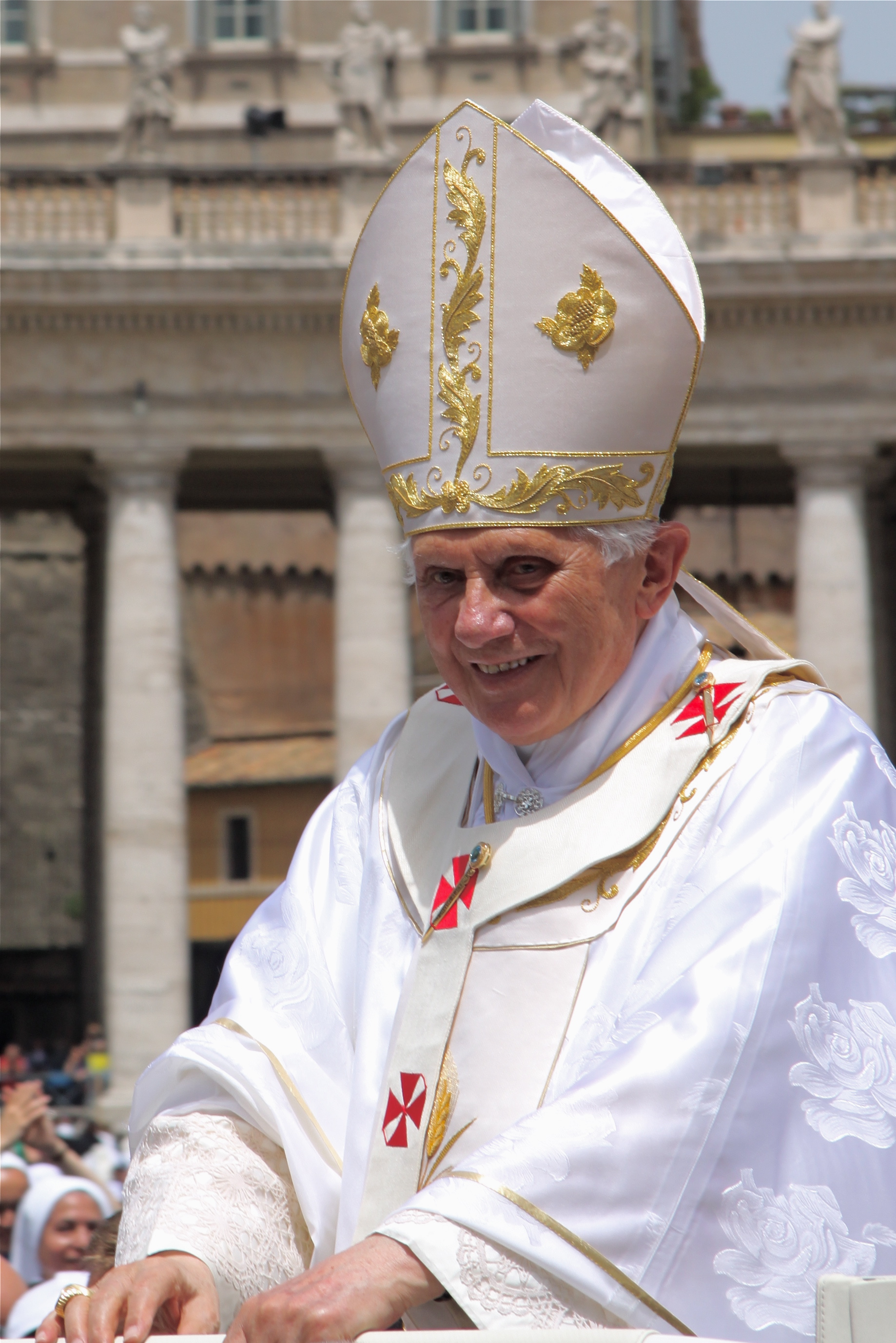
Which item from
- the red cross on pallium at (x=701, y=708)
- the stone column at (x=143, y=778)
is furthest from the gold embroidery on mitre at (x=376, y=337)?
the stone column at (x=143, y=778)

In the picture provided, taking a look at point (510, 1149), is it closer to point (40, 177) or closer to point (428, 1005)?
point (428, 1005)

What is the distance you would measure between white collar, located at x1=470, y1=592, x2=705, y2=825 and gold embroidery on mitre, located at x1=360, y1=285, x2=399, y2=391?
2.04ft

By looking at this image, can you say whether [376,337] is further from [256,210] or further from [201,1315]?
[256,210]

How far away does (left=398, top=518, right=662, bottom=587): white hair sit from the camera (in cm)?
322

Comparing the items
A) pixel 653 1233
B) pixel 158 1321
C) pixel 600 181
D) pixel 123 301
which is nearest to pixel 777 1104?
pixel 653 1233

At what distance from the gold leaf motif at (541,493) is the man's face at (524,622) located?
43 mm

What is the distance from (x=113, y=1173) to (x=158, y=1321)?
8308 millimetres

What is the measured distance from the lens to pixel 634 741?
3246 mm

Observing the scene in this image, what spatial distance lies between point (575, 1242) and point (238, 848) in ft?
129

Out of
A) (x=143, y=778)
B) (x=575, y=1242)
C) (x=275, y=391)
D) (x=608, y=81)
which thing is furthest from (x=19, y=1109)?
(x=608, y=81)

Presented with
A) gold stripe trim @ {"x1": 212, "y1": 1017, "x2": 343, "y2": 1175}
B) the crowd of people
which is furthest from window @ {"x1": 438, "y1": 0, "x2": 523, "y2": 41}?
gold stripe trim @ {"x1": 212, "y1": 1017, "x2": 343, "y2": 1175}

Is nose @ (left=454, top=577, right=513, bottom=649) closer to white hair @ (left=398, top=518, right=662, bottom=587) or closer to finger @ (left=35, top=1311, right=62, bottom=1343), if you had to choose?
white hair @ (left=398, top=518, right=662, bottom=587)

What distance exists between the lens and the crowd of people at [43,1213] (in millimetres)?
6105

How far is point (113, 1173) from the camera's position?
426 inches
